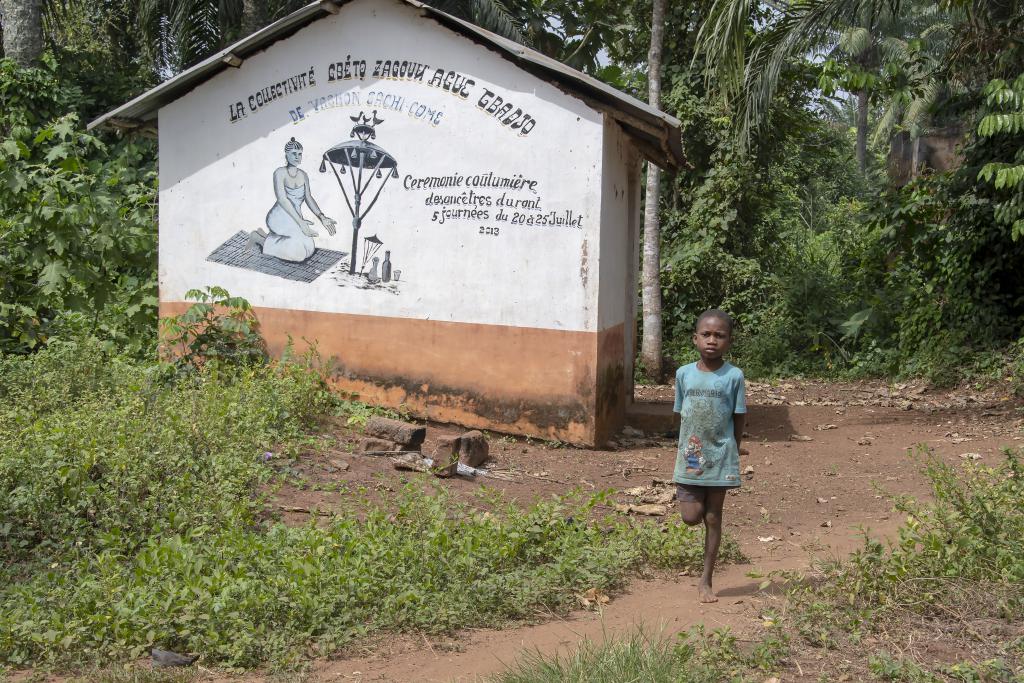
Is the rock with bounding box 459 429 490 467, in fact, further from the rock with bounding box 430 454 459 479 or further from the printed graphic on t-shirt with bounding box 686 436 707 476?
the printed graphic on t-shirt with bounding box 686 436 707 476

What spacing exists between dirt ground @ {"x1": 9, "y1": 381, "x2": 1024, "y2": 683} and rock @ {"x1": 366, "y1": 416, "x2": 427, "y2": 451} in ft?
0.80

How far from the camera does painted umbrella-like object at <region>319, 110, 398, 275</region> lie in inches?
368

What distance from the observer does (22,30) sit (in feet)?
45.4

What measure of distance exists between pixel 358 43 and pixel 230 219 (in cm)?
226

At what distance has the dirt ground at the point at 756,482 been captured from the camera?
4395 millimetres

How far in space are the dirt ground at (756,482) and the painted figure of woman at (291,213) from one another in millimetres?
2354

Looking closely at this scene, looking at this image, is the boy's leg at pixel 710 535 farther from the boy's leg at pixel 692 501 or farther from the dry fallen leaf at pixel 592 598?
the dry fallen leaf at pixel 592 598

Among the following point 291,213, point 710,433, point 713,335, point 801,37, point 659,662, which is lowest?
point 659,662

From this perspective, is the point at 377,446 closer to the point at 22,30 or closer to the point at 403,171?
the point at 403,171

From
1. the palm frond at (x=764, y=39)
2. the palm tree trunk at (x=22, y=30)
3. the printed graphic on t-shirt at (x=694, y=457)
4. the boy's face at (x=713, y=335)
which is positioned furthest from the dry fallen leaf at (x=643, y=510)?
the palm tree trunk at (x=22, y=30)

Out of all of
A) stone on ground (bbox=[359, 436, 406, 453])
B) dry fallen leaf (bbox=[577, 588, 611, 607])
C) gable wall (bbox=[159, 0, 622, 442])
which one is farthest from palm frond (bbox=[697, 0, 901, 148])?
dry fallen leaf (bbox=[577, 588, 611, 607])

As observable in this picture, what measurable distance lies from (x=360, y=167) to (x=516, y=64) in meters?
1.86

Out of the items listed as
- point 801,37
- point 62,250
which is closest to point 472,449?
point 62,250

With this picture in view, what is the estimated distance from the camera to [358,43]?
9430 mm
